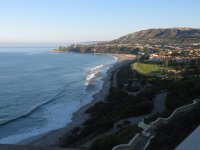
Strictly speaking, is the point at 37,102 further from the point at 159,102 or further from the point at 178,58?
the point at 178,58

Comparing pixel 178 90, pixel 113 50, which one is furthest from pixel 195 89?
pixel 113 50

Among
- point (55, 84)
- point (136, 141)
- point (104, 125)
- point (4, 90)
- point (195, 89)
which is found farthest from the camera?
point (55, 84)

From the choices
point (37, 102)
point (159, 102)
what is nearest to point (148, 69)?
point (37, 102)

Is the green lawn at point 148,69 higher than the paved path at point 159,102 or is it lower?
lower

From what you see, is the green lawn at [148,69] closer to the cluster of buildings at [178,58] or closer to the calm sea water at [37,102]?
the cluster of buildings at [178,58]

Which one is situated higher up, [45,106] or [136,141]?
[136,141]

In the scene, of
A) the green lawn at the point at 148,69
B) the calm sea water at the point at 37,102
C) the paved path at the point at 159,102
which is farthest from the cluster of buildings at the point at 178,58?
the paved path at the point at 159,102

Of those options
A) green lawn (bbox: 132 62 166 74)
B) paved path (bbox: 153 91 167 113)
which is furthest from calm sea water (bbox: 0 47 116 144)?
paved path (bbox: 153 91 167 113)

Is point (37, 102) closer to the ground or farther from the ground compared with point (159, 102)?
closer to the ground

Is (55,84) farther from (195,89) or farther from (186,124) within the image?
(186,124)

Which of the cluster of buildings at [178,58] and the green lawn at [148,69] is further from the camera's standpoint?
the cluster of buildings at [178,58]

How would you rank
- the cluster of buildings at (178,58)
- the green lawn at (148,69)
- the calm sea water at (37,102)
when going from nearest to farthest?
1. the calm sea water at (37,102)
2. the green lawn at (148,69)
3. the cluster of buildings at (178,58)
